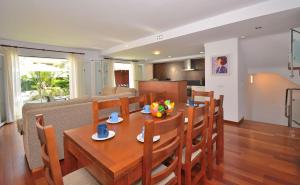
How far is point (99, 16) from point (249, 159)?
3375 mm

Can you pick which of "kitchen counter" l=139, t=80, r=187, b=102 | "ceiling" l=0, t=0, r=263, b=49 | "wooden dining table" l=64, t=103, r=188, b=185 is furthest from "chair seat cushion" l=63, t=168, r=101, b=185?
"kitchen counter" l=139, t=80, r=187, b=102

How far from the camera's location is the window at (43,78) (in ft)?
15.6

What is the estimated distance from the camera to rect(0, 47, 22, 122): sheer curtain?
4191 mm

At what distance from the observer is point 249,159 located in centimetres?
223

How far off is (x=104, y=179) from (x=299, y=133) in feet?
13.0

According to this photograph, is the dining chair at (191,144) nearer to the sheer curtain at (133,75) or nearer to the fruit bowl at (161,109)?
the fruit bowl at (161,109)

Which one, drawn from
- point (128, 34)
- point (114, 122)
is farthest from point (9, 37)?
point (114, 122)

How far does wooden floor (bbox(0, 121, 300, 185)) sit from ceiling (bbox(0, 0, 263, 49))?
7.60 feet

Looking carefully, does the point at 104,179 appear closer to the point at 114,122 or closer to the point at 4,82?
the point at 114,122

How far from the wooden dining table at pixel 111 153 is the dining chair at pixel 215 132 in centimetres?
69

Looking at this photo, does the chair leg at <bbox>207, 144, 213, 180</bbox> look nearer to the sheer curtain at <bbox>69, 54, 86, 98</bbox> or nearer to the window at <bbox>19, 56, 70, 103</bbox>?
the window at <bbox>19, 56, 70, 103</bbox>

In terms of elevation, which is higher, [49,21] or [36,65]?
[49,21]

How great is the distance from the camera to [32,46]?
470cm

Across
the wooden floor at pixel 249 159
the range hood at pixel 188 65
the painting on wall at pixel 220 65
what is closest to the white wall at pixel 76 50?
the wooden floor at pixel 249 159
